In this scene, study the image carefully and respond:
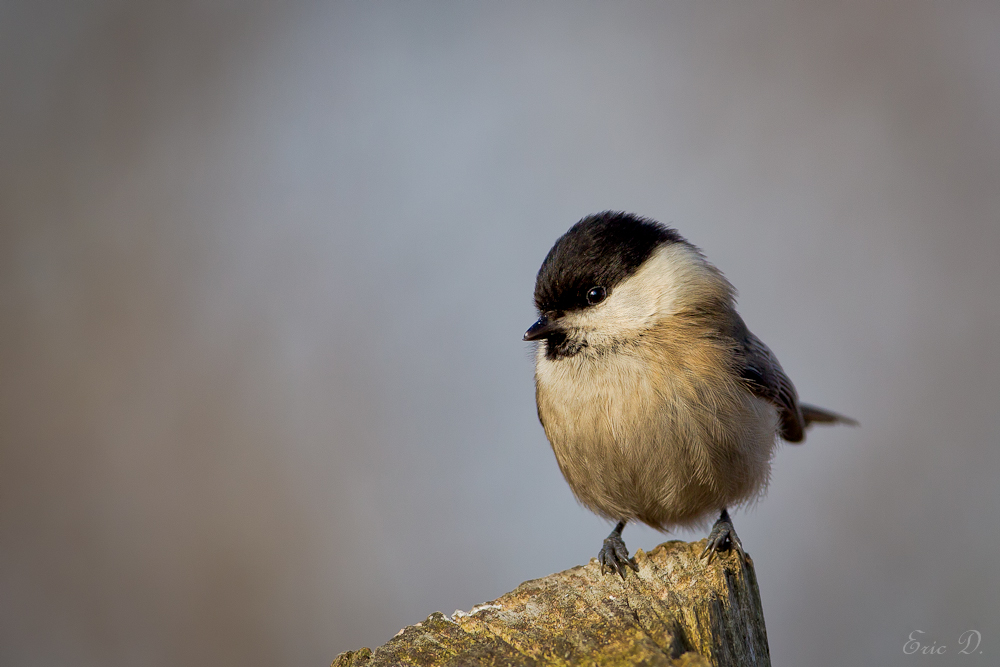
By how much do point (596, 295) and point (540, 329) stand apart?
185mm

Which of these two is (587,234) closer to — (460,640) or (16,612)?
(460,640)

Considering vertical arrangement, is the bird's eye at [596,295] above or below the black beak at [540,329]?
above

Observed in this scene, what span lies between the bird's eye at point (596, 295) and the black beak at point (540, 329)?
12 centimetres

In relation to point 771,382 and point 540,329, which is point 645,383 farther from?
point 771,382

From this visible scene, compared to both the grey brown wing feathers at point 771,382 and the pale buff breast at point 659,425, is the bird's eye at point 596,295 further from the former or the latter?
the grey brown wing feathers at point 771,382

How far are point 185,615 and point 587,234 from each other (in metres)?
2.40

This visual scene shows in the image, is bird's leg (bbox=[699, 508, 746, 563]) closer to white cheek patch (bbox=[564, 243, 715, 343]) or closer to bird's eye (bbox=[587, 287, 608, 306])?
white cheek patch (bbox=[564, 243, 715, 343])

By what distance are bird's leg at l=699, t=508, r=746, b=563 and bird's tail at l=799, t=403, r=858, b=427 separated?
0.93 meters

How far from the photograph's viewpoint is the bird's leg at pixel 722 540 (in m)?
1.83

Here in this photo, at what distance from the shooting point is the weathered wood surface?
1.18 meters

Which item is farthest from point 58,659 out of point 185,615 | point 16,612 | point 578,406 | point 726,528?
point 726,528

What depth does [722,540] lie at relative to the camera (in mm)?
2000

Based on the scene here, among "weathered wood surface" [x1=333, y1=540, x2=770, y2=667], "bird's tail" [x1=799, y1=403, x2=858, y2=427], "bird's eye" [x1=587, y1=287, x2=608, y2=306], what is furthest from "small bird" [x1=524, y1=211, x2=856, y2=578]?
"bird's tail" [x1=799, y1=403, x2=858, y2=427]

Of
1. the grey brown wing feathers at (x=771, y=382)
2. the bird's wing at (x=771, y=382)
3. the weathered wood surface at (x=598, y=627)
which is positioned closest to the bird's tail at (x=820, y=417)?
the grey brown wing feathers at (x=771, y=382)
